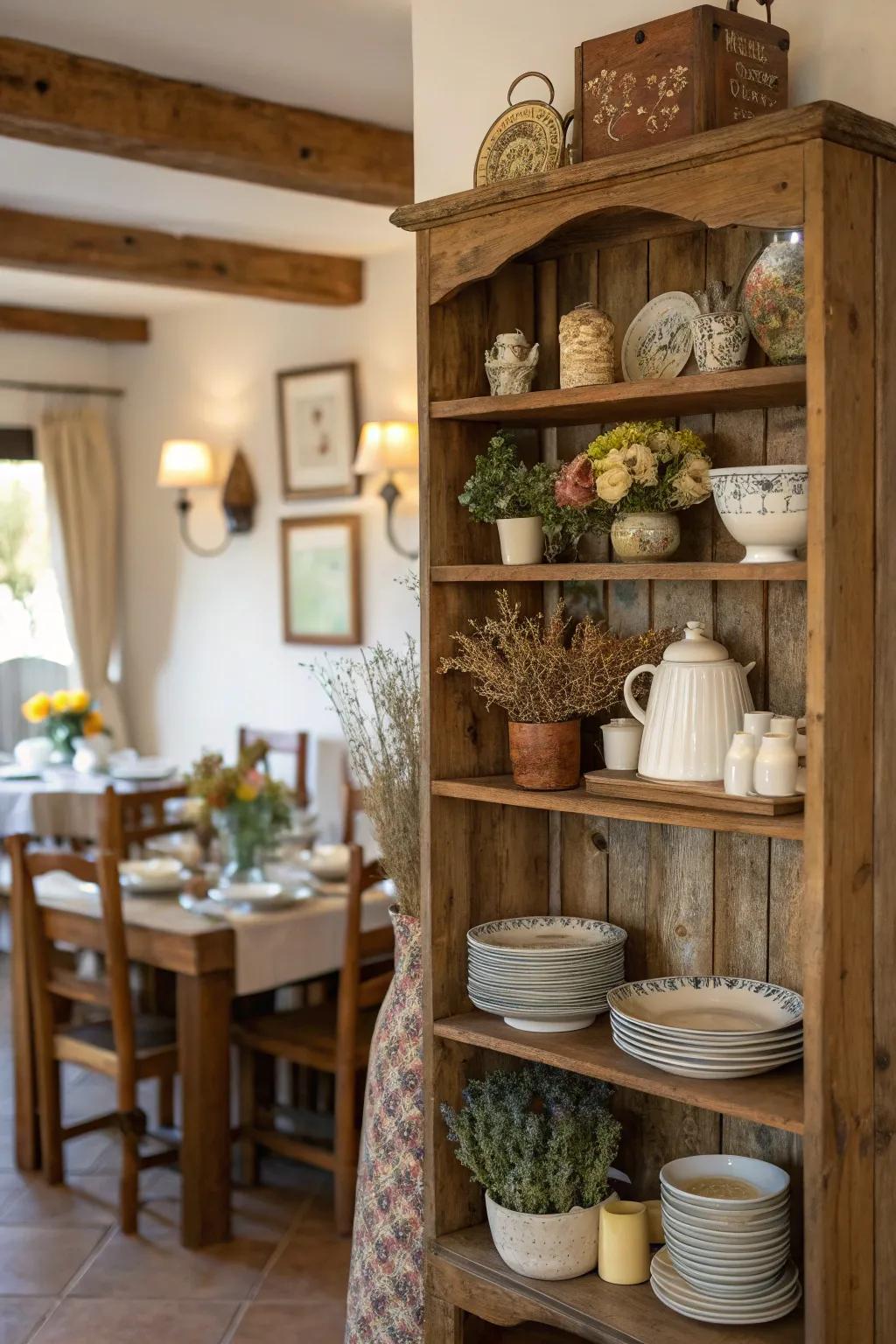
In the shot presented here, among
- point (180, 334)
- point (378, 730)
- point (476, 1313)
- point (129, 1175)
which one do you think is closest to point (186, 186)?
point (180, 334)

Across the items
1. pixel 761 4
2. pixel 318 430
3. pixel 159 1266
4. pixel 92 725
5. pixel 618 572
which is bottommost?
pixel 159 1266

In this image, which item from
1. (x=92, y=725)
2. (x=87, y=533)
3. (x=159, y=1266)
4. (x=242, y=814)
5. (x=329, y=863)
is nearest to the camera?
(x=159, y=1266)

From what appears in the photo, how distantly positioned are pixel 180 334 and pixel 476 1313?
4962mm

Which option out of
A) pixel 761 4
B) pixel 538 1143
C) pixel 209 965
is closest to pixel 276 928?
pixel 209 965

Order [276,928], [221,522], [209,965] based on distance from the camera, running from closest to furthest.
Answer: [209,965], [276,928], [221,522]

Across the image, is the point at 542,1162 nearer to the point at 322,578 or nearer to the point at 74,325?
the point at 322,578

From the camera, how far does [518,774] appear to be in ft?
7.57

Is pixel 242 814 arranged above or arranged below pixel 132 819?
above

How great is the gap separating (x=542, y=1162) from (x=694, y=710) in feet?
2.48

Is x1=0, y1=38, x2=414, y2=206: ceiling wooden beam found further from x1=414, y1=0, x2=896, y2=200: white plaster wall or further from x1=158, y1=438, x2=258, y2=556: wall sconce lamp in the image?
x1=158, y1=438, x2=258, y2=556: wall sconce lamp

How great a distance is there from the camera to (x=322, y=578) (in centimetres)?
575

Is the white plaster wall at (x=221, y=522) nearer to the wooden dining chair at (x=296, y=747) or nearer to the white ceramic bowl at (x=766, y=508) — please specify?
the wooden dining chair at (x=296, y=747)

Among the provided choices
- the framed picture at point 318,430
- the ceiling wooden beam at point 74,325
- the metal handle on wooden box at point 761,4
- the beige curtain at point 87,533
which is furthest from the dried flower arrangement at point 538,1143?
the ceiling wooden beam at point 74,325

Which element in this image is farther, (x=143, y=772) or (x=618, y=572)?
(x=143, y=772)
